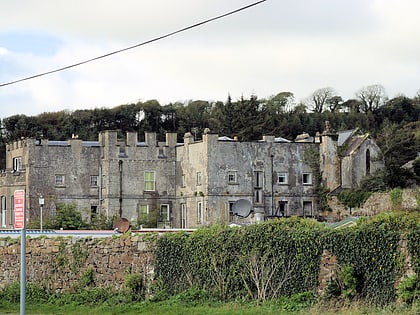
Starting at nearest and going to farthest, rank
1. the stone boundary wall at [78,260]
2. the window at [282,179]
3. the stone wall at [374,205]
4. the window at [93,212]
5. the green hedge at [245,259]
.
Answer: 1. the green hedge at [245,259]
2. the stone boundary wall at [78,260]
3. the stone wall at [374,205]
4. the window at [93,212]
5. the window at [282,179]

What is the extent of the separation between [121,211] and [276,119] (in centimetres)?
3753

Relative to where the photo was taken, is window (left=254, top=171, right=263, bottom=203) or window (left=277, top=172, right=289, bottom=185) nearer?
window (left=254, top=171, right=263, bottom=203)

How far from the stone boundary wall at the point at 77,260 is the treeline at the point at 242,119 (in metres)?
67.6

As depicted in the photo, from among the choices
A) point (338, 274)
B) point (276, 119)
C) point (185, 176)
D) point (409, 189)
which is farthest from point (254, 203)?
point (338, 274)

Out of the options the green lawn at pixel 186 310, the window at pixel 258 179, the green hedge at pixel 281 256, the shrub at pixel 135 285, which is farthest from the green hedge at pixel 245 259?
the window at pixel 258 179

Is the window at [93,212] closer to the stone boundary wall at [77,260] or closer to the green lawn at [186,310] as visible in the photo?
the stone boundary wall at [77,260]

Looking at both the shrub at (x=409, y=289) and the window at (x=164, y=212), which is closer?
the shrub at (x=409, y=289)

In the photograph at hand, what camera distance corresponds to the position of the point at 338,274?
25.4m

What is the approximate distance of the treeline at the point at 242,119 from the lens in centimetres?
10456

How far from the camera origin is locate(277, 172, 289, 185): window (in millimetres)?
79250

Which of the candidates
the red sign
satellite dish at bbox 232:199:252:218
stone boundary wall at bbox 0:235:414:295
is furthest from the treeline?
the red sign

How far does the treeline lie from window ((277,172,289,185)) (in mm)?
20911

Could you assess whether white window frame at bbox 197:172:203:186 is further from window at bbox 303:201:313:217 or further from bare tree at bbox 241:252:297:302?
bare tree at bbox 241:252:297:302

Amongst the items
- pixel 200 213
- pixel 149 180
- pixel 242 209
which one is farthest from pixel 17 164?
pixel 242 209
